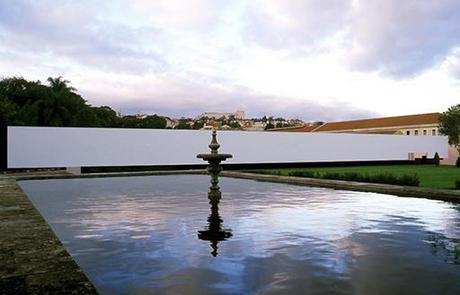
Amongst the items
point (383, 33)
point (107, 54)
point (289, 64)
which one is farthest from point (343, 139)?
point (107, 54)

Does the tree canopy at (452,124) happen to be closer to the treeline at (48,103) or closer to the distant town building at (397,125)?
the distant town building at (397,125)

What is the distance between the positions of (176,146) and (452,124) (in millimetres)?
18447

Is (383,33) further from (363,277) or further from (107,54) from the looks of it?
(363,277)

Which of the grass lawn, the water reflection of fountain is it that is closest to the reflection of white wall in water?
the grass lawn

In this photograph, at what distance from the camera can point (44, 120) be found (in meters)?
→ 27.9

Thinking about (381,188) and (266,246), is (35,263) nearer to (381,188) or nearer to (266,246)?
(266,246)

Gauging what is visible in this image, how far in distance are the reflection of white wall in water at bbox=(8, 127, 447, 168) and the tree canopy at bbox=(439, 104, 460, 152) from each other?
4.74 feet

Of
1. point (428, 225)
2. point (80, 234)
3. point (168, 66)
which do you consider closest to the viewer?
point (80, 234)

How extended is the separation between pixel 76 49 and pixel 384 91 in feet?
57.1

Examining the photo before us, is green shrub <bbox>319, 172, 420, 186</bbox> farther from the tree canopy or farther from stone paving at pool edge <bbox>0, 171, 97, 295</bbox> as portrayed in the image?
the tree canopy

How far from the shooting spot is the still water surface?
12.7 feet

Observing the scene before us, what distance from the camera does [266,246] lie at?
5.37m

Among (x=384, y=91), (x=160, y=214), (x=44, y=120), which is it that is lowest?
(x=160, y=214)


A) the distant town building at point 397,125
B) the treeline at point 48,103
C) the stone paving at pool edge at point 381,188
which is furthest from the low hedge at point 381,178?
the distant town building at point 397,125
